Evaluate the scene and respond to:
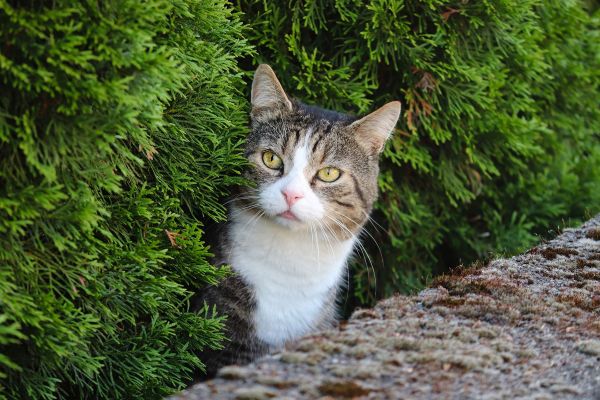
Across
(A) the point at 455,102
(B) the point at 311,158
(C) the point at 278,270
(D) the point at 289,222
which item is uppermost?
(A) the point at 455,102

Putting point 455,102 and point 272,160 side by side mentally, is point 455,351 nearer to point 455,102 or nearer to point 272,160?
point 272,160

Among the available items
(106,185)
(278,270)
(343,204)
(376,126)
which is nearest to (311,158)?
(343,204)

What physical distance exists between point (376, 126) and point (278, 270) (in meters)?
0.77

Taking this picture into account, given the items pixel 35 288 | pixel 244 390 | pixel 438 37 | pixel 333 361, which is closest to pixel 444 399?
pixel 333 361

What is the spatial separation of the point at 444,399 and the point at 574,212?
3.19 metres

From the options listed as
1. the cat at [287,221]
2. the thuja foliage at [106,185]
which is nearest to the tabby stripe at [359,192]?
the cat at [287,221]

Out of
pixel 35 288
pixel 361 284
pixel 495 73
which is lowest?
pixel 361 284

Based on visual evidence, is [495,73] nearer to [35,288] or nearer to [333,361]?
[333,361]

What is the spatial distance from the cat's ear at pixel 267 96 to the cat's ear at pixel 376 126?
0.32m

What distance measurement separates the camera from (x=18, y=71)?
5.87ft

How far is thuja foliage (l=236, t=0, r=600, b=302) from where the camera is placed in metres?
3.35

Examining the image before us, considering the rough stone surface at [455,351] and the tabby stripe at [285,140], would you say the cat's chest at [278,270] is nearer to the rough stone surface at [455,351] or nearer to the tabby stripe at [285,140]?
the tabby stripe at [285,140]

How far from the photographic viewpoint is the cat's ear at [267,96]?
117 inches

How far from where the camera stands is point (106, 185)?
6.83ft
